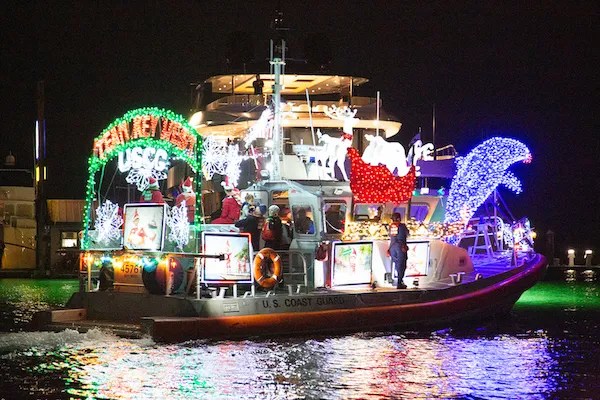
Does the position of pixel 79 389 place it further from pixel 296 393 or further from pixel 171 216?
pixel 171 216

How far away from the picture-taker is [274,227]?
1941 cm

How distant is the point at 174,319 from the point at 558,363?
20.5 ft

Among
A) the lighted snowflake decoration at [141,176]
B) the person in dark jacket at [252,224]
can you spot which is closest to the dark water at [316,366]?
the person in dark jacket at [252,224]

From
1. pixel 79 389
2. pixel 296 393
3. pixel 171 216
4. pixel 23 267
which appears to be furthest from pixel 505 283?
pixel 23 267

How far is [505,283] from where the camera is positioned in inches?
876

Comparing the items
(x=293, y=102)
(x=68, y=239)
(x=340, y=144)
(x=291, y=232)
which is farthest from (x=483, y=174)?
(x=68, y=239)

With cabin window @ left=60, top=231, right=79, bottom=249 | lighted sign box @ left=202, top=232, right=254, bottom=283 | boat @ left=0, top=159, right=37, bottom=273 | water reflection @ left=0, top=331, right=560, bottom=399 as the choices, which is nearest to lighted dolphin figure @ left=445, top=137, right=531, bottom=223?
water reflection @ left=0, top=331, right=560, bottom=399

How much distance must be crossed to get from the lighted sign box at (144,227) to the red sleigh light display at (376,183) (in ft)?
14.2

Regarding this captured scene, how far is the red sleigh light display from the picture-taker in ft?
66.7

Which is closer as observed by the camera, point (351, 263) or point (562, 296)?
point (351, 263)

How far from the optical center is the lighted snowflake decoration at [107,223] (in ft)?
62.0

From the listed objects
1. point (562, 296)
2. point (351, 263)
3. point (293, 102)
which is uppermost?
point (293, 102)

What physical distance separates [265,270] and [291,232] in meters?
1.87

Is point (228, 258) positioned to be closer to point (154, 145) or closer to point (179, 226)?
point (179, 226)
